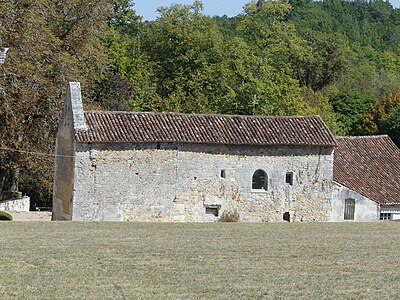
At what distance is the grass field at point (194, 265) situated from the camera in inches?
587

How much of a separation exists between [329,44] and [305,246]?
66.9m

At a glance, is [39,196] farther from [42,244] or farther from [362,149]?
[42,244]

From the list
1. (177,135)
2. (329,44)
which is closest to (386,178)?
(177,135)

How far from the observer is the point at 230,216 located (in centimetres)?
3856

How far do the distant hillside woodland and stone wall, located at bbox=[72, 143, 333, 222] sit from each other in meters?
7.92

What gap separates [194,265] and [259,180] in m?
21.6

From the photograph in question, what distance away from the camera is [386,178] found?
45469 mm

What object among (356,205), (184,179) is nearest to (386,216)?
(356,205)

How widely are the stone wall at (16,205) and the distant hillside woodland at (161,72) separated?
4.57ft

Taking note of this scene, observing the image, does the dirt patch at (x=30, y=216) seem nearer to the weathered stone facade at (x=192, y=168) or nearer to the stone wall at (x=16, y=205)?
the stone wall at (x=16, y=205)

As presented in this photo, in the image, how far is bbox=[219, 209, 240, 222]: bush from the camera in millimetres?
38375

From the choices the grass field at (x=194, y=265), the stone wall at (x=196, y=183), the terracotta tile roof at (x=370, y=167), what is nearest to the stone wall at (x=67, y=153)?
the stone wall at (x=196, y=183)

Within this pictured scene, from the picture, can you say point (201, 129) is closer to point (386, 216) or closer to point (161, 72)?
point (386, 216)

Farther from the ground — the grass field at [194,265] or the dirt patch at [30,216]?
the grass field at [194,265]
